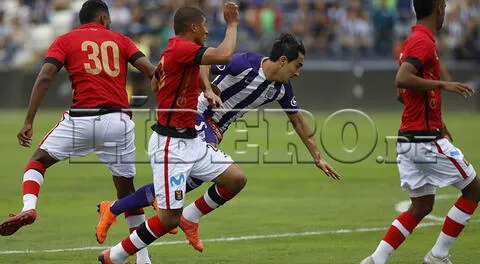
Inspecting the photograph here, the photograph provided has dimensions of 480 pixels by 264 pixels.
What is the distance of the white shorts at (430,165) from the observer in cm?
981

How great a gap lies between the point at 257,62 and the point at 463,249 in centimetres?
302

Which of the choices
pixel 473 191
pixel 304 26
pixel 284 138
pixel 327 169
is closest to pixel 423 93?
pixel 473 191

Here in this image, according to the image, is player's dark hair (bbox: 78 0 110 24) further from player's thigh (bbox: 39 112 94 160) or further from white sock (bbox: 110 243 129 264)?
white sock (bbox: 110 243 129 264)

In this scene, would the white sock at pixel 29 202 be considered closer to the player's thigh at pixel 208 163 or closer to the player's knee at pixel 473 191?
the player's thigh at pixel 208 163

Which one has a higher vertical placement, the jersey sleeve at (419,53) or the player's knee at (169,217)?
the jersey sleeve at (419,53)

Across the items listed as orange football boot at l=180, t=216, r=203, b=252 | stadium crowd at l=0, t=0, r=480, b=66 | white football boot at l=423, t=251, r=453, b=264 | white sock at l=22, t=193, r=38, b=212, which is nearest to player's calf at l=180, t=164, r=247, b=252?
orange football boot at l=180, t=216, r=203, b=252

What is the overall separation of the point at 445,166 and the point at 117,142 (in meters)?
3.25

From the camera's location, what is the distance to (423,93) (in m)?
9.83

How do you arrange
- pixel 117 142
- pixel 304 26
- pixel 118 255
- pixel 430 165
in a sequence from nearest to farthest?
pixel 118 255
pixel 430 165
pixel 117 142
pixel 304 26

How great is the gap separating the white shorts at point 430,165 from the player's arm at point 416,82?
1.98 feet

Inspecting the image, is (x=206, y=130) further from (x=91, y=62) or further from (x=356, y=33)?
(x=356, y=33)

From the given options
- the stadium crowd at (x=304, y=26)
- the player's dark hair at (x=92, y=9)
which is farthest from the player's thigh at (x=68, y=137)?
the stadium crowd at (x=304, y=26)

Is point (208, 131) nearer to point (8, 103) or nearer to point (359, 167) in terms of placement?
point (359, 167)

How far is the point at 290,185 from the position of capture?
17.7 metres
